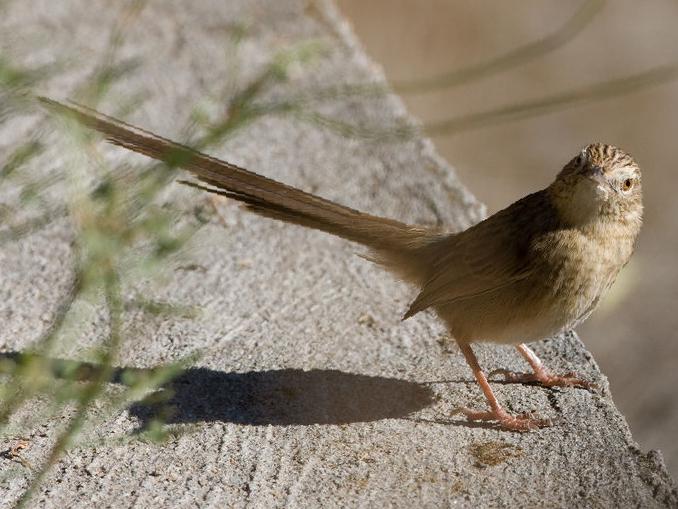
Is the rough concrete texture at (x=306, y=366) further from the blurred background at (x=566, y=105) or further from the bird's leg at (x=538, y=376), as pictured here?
the blurred background at (x=566, y=105)

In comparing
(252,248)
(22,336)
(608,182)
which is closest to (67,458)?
(22,336)

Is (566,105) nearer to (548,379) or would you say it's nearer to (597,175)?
(597,175)

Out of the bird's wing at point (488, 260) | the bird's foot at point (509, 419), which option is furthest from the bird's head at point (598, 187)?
the bird's foot at point (509, 419)

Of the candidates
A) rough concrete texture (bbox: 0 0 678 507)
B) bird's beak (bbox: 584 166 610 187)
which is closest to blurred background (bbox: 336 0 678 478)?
rough concrete texture (bbox: 0 0 678 507)

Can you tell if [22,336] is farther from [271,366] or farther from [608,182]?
[608,182]

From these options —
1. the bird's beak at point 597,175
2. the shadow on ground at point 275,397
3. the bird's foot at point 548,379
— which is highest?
the bird's beak at point 597,175

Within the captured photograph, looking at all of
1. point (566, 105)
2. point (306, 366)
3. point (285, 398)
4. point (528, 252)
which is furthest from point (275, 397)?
point (566, 105)
